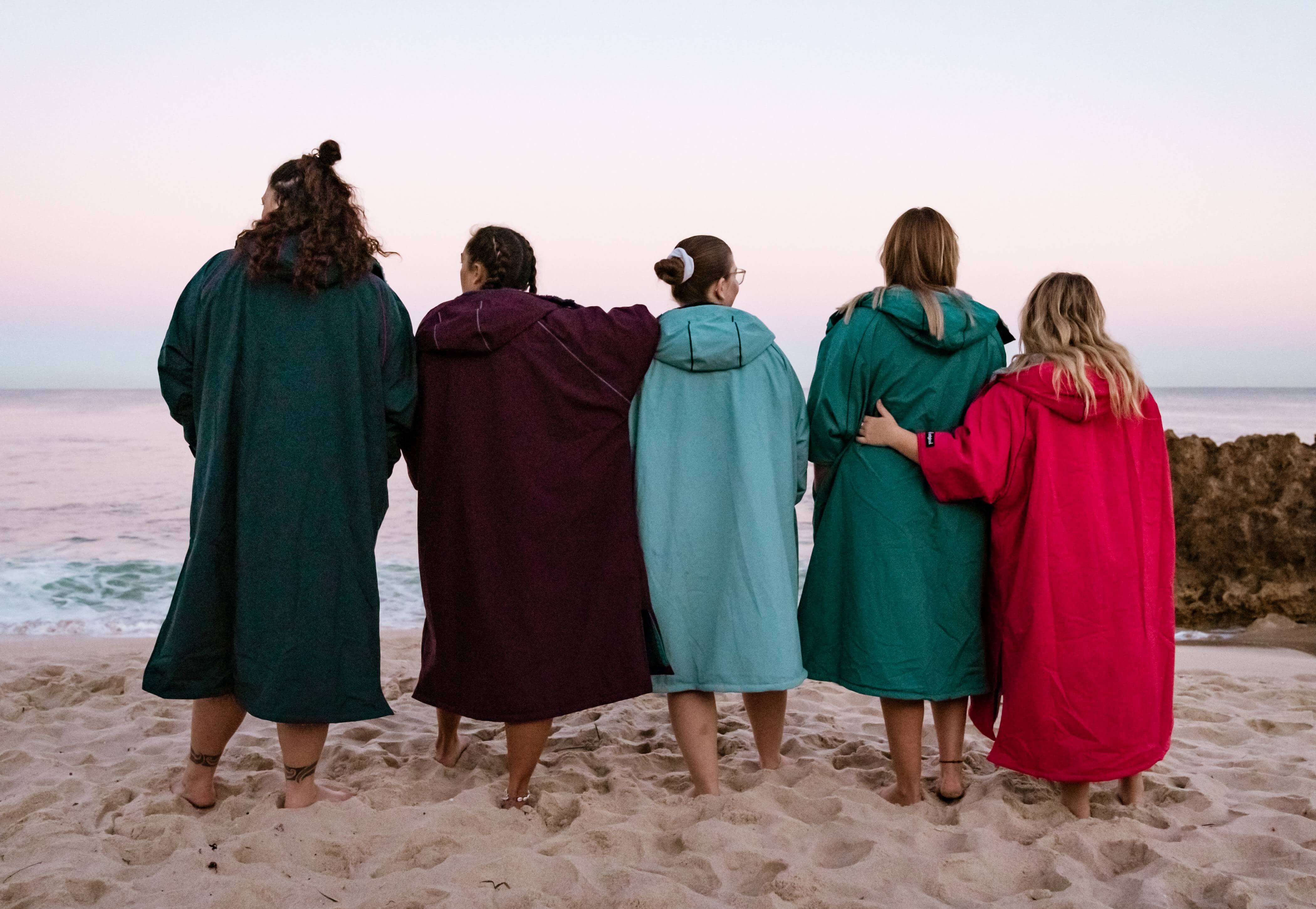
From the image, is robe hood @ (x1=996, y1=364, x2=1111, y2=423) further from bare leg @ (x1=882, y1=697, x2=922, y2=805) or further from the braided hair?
the braided hair

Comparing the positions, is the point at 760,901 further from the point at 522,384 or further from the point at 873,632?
the point at 522,384

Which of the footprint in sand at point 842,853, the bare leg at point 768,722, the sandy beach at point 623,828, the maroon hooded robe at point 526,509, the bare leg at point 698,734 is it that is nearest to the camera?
the sandy beach at point 623,828

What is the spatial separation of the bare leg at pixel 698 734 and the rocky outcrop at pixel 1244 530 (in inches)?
180

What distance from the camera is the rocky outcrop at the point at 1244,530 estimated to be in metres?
6.48

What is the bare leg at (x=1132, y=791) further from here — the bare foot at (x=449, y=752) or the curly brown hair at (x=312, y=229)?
the curly brown hair at (x=312, y=229)

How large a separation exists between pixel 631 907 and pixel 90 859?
4.78 feet

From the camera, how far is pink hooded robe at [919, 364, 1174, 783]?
2.94m

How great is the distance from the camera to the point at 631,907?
238 cm

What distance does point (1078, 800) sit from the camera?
3.03 metres

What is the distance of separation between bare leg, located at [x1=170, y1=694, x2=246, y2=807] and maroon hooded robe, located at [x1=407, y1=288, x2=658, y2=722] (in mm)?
610

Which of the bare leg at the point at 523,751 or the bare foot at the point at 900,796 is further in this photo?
the bare foot at the point at 900,796

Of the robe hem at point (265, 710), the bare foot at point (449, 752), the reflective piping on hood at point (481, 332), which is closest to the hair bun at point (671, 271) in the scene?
the reflective piping on hood at point (481, 332)

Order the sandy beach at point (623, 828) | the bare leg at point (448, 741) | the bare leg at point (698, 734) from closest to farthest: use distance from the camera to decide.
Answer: the sandy beach at point (623, 828) → the bare leg at point (698, 734) → the bare leg at point (448, 741)

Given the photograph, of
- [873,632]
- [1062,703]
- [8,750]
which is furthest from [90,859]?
[1062,703]
